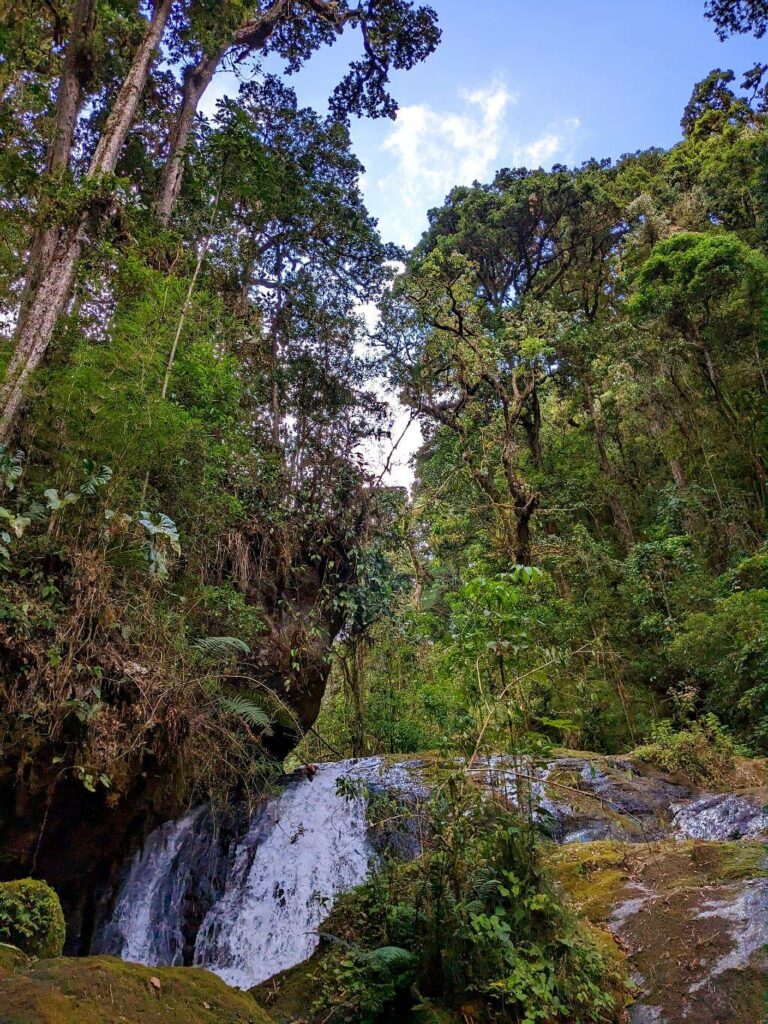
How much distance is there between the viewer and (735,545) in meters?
12.6

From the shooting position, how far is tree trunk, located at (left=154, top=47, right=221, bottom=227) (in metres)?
9.72

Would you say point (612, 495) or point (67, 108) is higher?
point (67, 108)

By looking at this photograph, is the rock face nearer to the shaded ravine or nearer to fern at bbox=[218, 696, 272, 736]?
the shaded ravine

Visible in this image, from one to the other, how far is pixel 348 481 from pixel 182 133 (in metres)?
6.89

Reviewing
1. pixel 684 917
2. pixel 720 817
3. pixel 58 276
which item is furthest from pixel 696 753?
pixel 58 276

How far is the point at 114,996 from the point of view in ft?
8.27

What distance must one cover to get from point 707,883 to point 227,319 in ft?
34.2

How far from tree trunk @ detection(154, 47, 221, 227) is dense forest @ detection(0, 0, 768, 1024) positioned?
60 mm

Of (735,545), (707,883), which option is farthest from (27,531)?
(735,545)

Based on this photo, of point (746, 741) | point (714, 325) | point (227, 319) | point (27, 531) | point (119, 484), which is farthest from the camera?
point (714, 325)

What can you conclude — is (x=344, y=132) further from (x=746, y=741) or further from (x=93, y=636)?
(x=746, y=741)

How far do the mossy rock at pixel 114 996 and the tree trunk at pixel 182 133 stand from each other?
31.7 ft

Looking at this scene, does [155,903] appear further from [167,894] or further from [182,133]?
[182,133]

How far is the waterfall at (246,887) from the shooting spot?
6.99m
